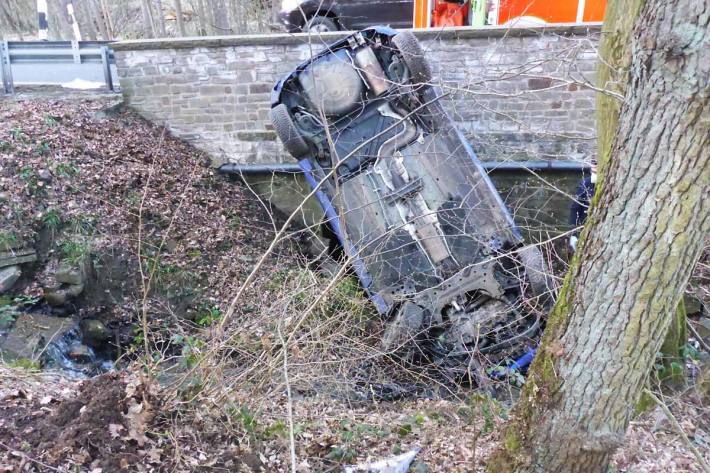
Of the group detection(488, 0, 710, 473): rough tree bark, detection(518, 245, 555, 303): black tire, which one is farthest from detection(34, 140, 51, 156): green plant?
detection(488, 0, 710, 473): rough tree bark

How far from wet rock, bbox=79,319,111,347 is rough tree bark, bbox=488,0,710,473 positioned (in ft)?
17.5

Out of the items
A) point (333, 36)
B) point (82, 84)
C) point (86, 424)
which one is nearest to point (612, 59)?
point (86, 424)

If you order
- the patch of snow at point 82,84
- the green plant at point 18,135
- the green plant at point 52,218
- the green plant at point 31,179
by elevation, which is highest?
the patch of snow at point 82,84

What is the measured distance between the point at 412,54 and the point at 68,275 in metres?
4.98

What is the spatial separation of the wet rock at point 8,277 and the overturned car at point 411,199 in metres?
3.64

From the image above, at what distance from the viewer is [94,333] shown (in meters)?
6.57

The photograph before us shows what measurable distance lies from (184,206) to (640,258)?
696cm

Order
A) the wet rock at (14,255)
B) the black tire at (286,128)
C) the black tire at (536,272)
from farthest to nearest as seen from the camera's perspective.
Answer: the wet rock at (14,255) < the black tire at (286,128) < the black tire at (536,272)

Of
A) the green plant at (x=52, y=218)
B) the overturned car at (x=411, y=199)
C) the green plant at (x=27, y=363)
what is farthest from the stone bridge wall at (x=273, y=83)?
the green plant at (x=27, y=363)

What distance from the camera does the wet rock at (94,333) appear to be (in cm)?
654

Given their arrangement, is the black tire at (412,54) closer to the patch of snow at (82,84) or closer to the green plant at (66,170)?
the green plant at (66,170)

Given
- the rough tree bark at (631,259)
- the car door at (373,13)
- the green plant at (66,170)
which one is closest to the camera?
the rough tree bark at (631,259)

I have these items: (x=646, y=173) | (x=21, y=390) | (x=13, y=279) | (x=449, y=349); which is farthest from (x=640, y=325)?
(x=13, y=279)

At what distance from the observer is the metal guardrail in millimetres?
9234
